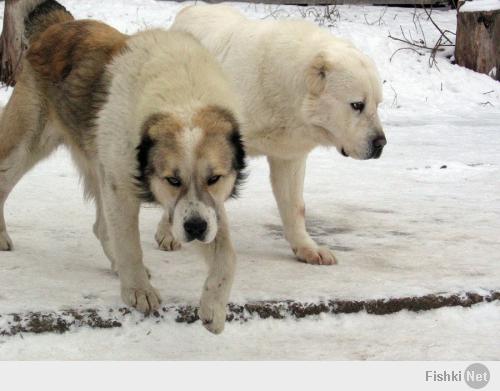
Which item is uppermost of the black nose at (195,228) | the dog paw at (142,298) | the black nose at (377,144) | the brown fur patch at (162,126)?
the brown fur patch at (162,126)

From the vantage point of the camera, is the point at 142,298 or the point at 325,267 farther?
the point at 325,267

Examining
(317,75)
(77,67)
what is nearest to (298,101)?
(317,75)

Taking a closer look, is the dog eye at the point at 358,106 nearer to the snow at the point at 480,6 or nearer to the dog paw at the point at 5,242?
the dog paw at the point at 5,242

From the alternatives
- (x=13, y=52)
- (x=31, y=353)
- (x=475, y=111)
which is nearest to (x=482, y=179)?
(x=475, y=111)

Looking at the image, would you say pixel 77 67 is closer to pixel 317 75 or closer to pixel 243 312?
pixel 317 75

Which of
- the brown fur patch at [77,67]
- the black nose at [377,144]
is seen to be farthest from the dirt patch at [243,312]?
the black nose at [377,144]

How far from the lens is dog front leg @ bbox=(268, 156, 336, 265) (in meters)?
5.71

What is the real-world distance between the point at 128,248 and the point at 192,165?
833 mm

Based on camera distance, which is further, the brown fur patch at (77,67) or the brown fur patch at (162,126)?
the brown fur patch at (77,67)

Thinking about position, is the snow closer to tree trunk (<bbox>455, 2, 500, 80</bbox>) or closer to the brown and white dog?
tree trunk (<bbox>455, 2, 500, 80</bbox>)

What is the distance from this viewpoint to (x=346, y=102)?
5.49m

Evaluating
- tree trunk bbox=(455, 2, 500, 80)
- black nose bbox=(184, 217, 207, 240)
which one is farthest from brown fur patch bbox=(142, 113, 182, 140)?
tree trunk bbox=(455, 2, 500, 80)

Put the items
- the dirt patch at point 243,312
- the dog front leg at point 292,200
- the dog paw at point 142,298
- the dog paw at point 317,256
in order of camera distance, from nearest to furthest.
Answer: the dirt patch at point 243,312
the dog paw at point 142,298
the dog paw at point 317,256
the dog front leg at point 292,200

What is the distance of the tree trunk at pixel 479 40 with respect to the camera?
491 inches
